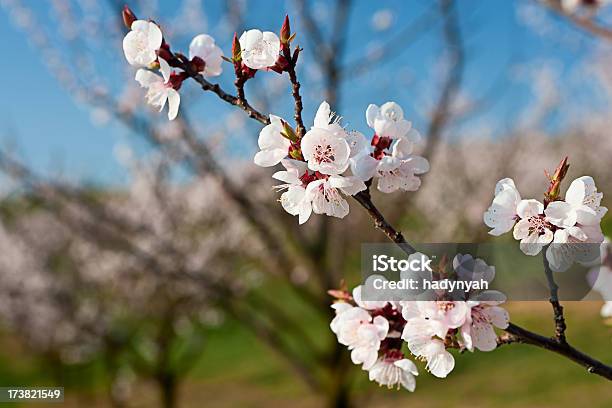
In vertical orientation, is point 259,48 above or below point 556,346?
above

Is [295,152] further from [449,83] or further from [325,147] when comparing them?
[449,83]

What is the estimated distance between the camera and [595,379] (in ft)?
22.3

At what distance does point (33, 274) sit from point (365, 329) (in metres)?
8.28

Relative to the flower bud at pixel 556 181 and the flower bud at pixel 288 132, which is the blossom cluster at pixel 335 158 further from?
the flower bud at pixel 556 181

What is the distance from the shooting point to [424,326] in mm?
852

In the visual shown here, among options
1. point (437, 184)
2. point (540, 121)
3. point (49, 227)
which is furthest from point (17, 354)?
point (540, 121)

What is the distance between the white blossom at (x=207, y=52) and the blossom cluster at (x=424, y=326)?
0.49 m

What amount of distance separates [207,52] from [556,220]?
26.5 inches

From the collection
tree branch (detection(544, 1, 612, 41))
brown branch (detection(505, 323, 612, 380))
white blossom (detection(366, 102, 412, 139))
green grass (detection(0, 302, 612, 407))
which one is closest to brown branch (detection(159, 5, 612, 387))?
brown branch (detection(505, 323, 612, 380))

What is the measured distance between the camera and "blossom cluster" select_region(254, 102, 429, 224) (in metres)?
0.82

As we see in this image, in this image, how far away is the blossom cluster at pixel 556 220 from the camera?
2.70ft

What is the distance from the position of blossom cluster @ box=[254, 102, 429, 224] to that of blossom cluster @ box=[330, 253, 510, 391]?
0.15 meters

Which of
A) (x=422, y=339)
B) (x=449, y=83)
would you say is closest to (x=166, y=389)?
(x=449, y=83)

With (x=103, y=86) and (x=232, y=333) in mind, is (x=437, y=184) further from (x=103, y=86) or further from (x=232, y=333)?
(x=103, y=86)
